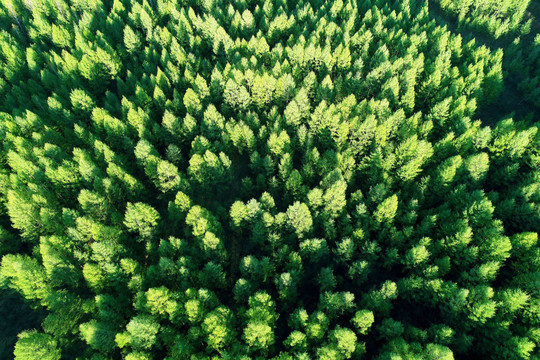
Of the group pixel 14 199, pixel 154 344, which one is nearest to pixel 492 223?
pixel 154 344

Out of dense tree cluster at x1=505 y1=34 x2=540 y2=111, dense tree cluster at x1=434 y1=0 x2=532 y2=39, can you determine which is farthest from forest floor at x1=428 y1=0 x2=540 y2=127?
dense tree cluster at x1=434 y1=0 x2=532 y2=39

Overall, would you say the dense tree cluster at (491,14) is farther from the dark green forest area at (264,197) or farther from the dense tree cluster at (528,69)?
the dark green forest area at (264,197)

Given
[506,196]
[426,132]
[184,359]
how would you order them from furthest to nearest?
1. [426,132]
2. [506,196]
3. [184,359]

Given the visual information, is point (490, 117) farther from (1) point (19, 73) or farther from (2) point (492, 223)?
(1) point (19, 73)

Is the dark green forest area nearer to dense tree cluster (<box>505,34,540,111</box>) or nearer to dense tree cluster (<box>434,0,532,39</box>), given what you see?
dense tree cluster (<box>505,34,540,111</box>)

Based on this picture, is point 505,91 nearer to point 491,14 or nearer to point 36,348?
point 491,14
